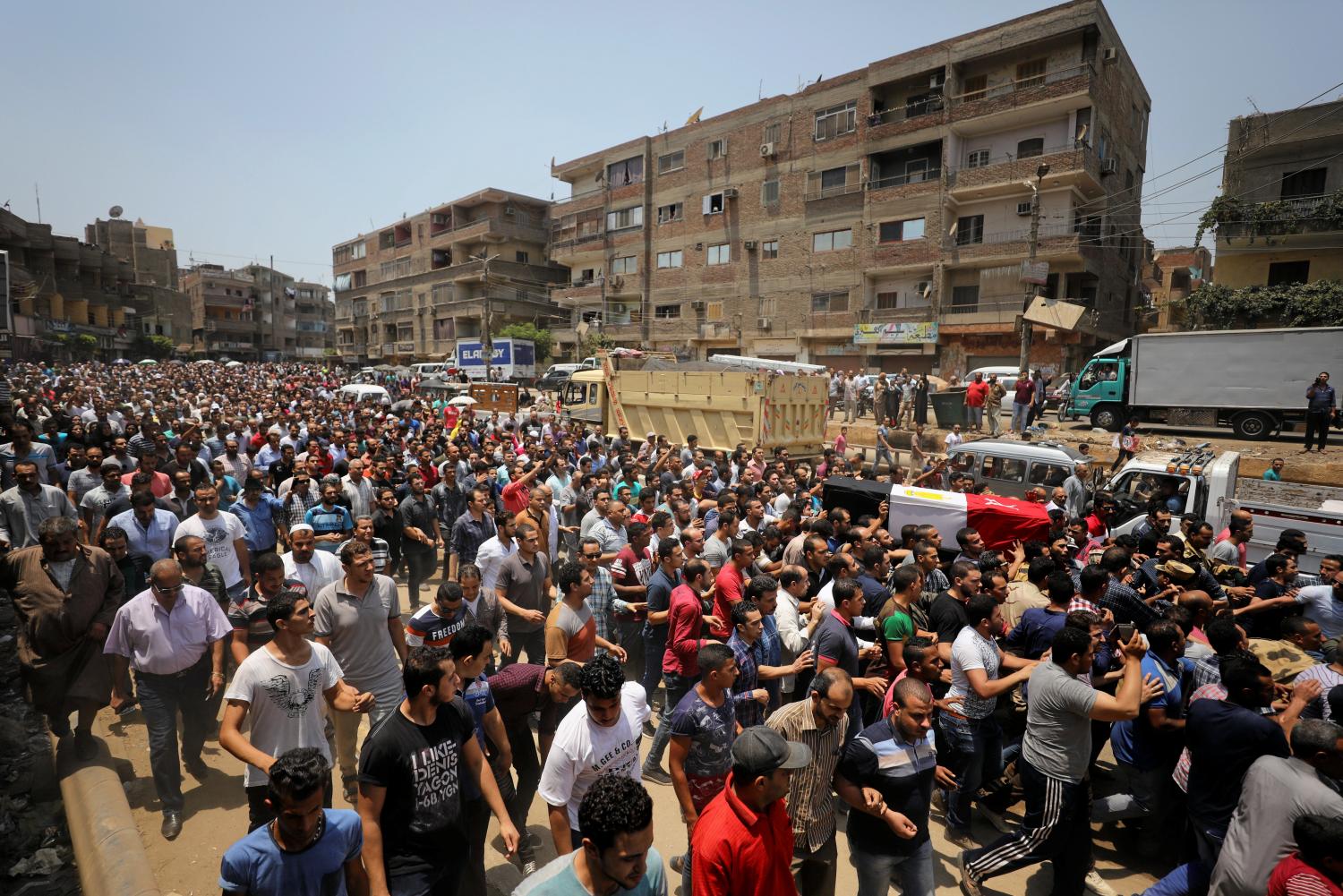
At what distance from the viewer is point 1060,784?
3.71m

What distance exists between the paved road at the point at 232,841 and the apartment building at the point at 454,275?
4240cm

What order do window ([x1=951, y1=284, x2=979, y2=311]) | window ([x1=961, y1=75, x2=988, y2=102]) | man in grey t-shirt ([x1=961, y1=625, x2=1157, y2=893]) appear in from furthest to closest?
1. window ([x1=951, y1=284, x2=979, y2=311])
2. window ([x1=961, y1=75, x2=988, y2=102])
3. man in grey t-shirt ([x1=961, y1=625, x2=1157, y2=893])

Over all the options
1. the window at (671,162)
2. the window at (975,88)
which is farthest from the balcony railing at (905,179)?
the window at (671,162)

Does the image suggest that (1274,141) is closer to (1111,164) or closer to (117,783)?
(1111,164)

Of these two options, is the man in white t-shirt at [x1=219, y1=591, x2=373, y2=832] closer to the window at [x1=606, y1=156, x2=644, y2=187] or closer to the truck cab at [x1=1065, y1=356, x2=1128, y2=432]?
the truck cab at [x1=1065, y1=356, x2=1128, y2=432]

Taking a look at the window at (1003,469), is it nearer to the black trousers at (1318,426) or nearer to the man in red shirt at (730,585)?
the man in red shirt at (730,585)

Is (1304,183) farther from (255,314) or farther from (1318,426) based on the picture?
(255,314)

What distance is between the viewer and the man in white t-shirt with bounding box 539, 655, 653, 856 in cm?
303

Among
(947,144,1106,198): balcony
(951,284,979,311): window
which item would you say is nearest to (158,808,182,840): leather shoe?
(947,144,1106,198): balcony

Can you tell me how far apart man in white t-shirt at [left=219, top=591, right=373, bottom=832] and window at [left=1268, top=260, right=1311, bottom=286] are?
108 feet

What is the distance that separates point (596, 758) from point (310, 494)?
6.29m

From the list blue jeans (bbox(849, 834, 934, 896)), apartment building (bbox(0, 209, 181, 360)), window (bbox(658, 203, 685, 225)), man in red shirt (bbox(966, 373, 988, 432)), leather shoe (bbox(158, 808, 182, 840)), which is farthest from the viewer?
apartment building (bbox(0, 209, 181, 360))

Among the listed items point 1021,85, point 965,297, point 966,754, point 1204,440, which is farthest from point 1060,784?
point 1021,85

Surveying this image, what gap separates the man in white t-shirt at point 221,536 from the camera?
5773mm
